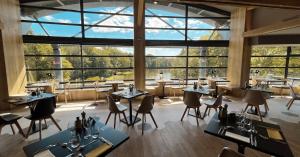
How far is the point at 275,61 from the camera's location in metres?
7.10

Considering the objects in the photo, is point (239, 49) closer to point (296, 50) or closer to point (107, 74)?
point (296, 50)

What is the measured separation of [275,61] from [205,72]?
3.12 meters

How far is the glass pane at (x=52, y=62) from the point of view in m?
5.73

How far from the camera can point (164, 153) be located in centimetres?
269

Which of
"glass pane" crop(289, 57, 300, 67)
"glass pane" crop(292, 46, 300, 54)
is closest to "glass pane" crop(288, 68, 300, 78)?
"glass pane" crop(289, 57, 300, 67)

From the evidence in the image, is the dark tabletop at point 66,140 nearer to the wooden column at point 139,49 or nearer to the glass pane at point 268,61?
the wooden column at point 139,49

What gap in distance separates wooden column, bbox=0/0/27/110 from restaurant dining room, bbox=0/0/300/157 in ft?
0.10

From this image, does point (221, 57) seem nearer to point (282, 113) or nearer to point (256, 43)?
point (256, 43)

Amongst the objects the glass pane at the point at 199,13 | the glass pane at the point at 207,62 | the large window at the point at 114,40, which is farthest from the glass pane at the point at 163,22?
the glass pane at the point at 207,62

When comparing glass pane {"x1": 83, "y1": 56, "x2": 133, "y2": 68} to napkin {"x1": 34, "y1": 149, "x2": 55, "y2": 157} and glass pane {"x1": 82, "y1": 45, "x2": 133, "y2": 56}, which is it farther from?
napkin {"x1": 34, "y1": 149, "x2": 55, "y2": 157}

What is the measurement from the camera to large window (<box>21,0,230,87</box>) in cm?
575

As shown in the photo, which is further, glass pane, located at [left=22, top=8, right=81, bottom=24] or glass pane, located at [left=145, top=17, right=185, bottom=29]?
glass pane, located at [left=145, top=17, right=185, bottom=29]

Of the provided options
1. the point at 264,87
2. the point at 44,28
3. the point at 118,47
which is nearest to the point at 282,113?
the point at 264,87

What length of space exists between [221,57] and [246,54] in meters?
1.07
